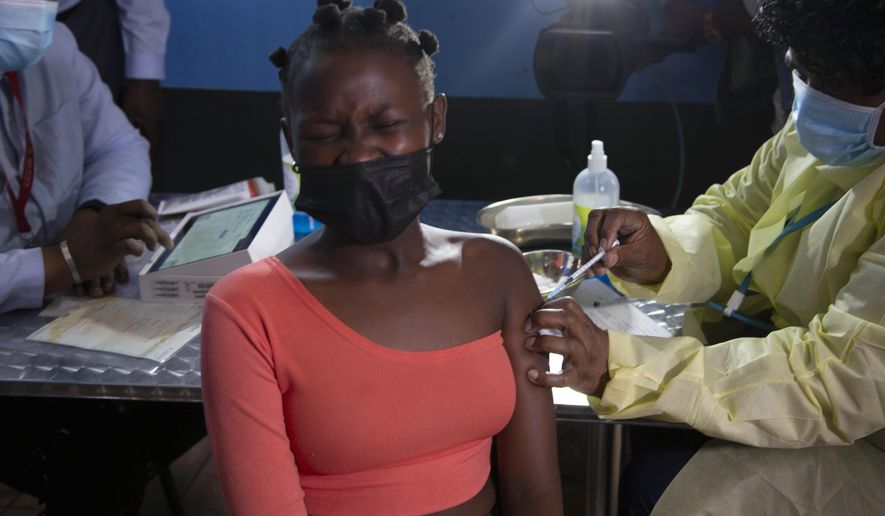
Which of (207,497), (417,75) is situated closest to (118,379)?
(417,75)

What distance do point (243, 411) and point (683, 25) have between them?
8.66 feet

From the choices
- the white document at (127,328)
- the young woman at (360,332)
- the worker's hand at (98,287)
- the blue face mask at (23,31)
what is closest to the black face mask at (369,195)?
the young woman at (360,332)

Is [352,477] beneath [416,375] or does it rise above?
beneath

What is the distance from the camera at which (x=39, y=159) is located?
2154 mm

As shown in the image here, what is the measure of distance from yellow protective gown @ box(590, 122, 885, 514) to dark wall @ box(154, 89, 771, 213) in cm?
187

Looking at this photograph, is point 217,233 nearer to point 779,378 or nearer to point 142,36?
point 779,378

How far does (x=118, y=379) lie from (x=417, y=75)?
32.4 inches

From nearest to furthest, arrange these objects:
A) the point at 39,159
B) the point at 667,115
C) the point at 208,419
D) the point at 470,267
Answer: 1. the point at 208,419
2. the point at 470,267
3. the point at 39,159
4. the point at 667,115

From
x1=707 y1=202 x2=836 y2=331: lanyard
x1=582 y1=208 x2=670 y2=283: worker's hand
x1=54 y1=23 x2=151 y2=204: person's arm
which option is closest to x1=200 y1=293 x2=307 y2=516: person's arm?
x1=582 y1=208 x2=670 y2=283: worker's hand

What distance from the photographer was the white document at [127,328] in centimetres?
171

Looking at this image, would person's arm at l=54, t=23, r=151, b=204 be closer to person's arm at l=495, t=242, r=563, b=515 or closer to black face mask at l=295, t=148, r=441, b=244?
black face mask at l=295, t=148, r=441, b=244

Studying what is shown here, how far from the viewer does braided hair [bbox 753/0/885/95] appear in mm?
1306

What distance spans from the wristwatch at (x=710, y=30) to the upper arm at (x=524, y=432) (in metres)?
2.17

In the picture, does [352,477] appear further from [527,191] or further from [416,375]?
[527,191]
